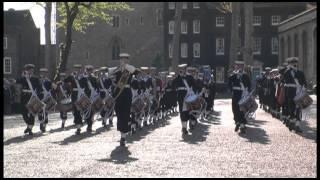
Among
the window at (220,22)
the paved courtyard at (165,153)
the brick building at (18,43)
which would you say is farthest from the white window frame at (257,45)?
the paved courtyard at (165,153)

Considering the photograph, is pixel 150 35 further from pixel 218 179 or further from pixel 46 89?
pixel 218 179

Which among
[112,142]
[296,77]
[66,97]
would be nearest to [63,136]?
[112,142]

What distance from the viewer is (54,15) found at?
147ft

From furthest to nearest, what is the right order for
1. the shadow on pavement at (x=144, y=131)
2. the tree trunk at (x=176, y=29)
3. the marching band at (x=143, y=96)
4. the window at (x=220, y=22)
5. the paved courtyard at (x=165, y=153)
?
the window at (x=220, y=22) → the tree trunk at (x=176, y=29) → the marching band at (x=143, y=96) → the shadow on pavement at (x=144, y=131) → the paved courtyard at (x=165, y=153)

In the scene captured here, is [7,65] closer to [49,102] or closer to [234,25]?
[234,25]

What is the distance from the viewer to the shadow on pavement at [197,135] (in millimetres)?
15180

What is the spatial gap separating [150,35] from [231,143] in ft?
235

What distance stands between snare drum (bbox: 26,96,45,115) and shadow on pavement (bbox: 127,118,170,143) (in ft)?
8.79

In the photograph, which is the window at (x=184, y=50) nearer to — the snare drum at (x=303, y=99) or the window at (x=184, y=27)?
the window at (x=184, y=27)

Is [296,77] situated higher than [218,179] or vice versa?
[296,77]

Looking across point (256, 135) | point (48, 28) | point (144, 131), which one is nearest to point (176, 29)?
point (48, 28)

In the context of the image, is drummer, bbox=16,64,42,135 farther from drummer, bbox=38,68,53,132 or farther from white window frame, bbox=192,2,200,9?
white window frame, bbox=192,2,200,9

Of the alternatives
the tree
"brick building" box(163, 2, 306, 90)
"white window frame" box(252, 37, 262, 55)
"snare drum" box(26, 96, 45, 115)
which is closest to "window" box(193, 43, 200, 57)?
"brick building" box(163, 2, 306, 90)

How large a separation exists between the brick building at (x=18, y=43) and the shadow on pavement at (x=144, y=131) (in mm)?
47696
